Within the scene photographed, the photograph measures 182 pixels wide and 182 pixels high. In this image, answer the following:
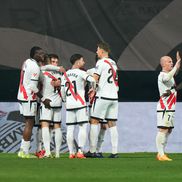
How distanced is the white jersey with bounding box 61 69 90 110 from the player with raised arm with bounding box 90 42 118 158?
1.01 ft

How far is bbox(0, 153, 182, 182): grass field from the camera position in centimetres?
1039

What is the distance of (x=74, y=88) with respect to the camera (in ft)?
50.3

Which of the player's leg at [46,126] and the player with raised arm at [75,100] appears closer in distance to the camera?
→ the player with raised arm at [75,100]

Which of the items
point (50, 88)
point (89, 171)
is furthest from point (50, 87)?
point (89, 171)

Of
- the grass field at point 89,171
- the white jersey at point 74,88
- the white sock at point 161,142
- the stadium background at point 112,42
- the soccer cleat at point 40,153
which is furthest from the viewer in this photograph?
the stadium background at point 112,42

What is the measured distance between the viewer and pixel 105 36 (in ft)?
61.5

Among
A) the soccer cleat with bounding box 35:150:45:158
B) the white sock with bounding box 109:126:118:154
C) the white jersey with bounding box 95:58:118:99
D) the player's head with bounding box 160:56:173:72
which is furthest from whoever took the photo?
the soccer cleat with bounding box 35:150:45:158

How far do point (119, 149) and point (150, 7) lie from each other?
3.16 m

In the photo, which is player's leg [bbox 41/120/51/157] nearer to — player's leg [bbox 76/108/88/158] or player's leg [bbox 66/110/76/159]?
player's leg [bbox 66/110/76/159]

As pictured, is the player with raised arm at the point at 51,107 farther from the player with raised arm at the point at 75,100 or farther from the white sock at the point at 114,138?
the white sock at the point at 114,138

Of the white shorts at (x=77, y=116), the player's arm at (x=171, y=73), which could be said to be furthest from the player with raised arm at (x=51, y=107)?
the player's arm at (x=171, y=73)

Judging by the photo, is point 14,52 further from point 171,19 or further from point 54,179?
point 54,179

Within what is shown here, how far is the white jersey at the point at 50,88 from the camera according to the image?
15.6 m

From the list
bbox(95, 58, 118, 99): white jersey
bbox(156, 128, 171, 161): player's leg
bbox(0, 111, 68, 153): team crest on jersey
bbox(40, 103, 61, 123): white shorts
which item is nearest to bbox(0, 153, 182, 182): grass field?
bbox(156, 128, 171, 161): player's leg
